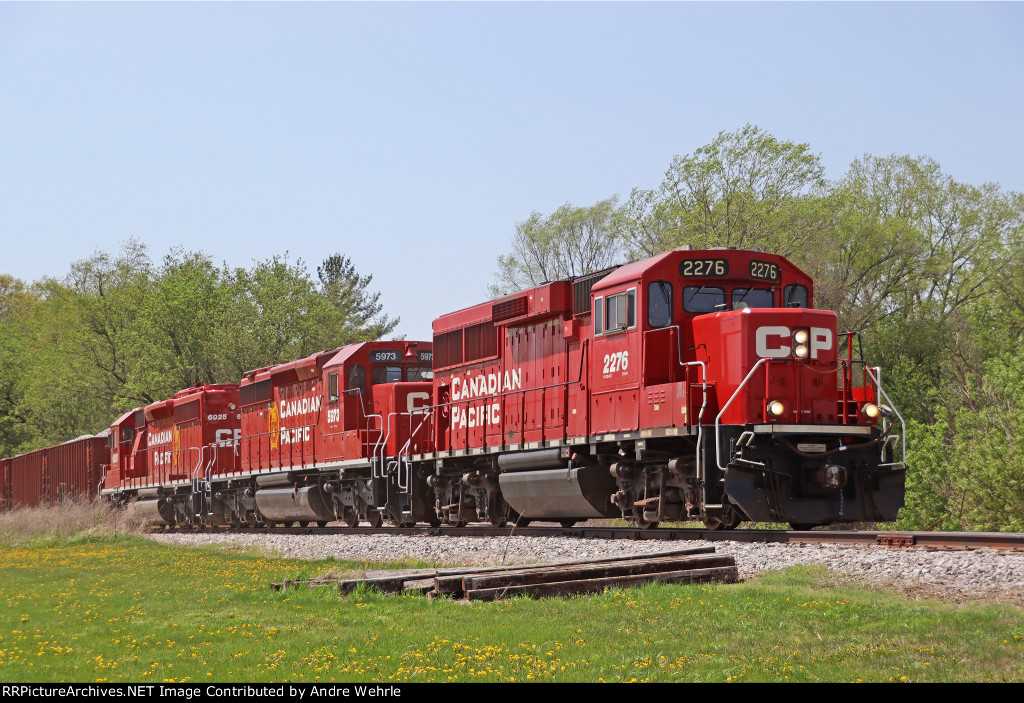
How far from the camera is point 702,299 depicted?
51.5 feet

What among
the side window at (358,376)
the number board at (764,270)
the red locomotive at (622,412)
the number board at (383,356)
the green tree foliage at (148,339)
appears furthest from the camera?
the green tree foliage at (148,339)

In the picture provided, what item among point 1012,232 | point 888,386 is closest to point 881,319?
point 888,386

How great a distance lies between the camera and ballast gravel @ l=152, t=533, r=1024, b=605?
995cm

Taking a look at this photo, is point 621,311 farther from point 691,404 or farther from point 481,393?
point 481,393

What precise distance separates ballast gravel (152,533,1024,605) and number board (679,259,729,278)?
379 cm

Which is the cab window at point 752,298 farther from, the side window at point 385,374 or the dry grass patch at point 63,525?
the dry grass patch at point 63,525

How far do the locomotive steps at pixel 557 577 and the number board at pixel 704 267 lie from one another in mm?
5075

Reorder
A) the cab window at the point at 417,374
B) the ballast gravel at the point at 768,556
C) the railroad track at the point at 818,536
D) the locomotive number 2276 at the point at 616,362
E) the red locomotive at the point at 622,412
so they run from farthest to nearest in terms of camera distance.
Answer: the cab window at the point at 417,374, the locomotive number 2276 at the point at 616,362, the red locomotive at the point at 622,412, the railroad track at the point at 818,536, the ballast gravel at the point at 768,556

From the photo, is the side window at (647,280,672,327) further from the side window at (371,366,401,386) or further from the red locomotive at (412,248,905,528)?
the side window at (371,366,401,386)

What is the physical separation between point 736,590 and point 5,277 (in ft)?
336

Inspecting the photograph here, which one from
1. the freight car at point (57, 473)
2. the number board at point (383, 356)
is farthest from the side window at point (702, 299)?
the freight car at point (57, 473)

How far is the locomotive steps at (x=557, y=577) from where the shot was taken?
34.8 ft

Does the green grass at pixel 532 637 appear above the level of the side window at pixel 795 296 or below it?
below
